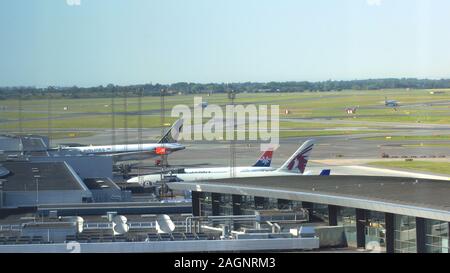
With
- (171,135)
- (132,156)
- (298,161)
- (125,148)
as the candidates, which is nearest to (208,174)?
(298,161)

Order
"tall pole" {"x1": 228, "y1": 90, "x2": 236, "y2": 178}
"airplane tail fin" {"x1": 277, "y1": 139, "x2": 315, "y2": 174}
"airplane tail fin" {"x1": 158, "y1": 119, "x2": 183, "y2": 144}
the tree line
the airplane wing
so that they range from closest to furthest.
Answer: "airplane tail fin" {"x1": 277, "y1": 139, "x2": 315, "y2": 174}
"tall pole" {"x1": 228, "y1": 90, "x2": 236, "y2": 178}
the airplane wing
"airplane tail fin" {"x1": 158, "y1": 119, "x2": 183, "y2": 144}
the tree line

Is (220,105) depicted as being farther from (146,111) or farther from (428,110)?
(428,110)

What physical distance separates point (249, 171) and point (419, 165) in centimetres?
1136

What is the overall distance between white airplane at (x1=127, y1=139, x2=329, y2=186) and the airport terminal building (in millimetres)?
18610

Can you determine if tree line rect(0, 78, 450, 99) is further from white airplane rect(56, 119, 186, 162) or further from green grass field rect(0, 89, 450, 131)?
white airplane rect(56, 119, 186, 162)

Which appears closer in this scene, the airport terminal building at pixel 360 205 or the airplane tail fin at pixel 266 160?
the airport terminal building at pixel 360 205

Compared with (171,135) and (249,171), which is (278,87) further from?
(249,171)

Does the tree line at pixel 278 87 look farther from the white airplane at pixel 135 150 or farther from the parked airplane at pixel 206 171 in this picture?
the parked airplane at pixel 206 171

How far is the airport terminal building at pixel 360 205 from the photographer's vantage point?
12.3m

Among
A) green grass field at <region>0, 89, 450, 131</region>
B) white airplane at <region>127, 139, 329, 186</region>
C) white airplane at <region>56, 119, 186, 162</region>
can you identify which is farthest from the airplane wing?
green grass field at <region>0, 89, 450, 131</region>

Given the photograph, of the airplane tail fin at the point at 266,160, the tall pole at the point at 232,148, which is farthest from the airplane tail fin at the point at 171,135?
the airplane tail fin at the point at 266,160

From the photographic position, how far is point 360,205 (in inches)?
541

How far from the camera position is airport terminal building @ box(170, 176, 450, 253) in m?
12.3

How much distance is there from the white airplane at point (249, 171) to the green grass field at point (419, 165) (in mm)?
7424
